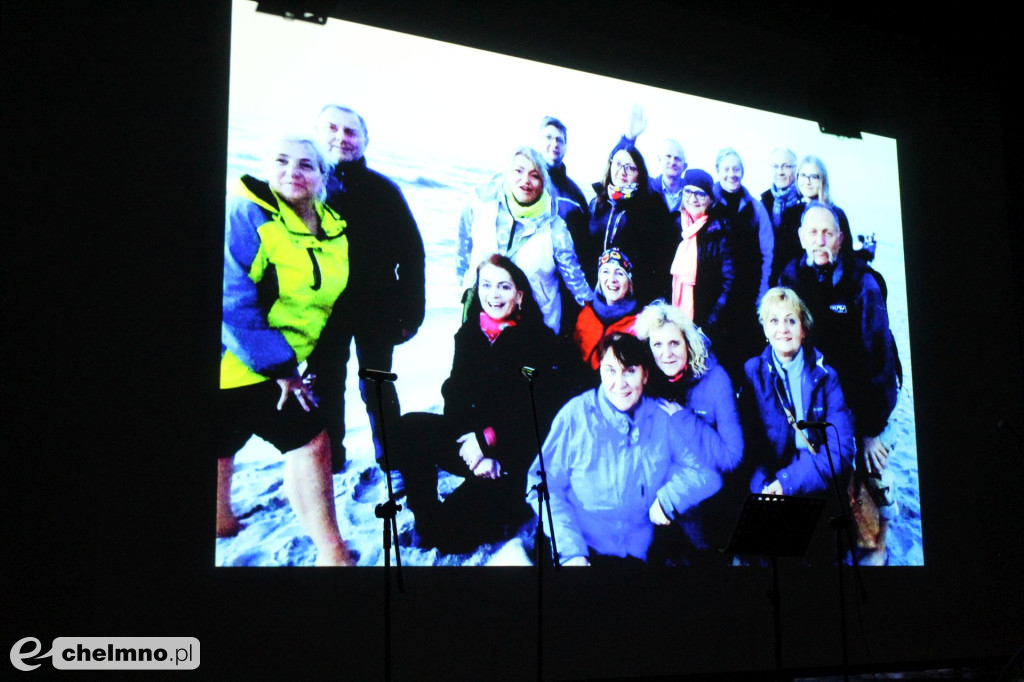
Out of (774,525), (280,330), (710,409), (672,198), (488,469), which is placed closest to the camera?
(774,525)

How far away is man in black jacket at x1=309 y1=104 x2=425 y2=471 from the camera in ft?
15.4

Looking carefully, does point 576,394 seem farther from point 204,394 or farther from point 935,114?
point 935,114

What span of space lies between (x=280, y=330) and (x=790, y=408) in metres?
2.98

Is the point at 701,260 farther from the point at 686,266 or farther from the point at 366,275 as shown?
the point at 366,275

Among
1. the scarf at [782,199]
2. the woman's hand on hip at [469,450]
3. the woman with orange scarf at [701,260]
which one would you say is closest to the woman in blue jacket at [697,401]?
the woman with orange scarf at [701,260]

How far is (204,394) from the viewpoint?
177 inches

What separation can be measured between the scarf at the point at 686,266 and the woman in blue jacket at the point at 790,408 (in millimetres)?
511

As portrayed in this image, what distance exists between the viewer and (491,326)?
16.6 feet

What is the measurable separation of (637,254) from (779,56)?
6.29 ft

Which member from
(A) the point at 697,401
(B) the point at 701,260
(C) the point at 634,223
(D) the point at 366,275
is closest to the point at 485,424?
(D) the point at 366,275

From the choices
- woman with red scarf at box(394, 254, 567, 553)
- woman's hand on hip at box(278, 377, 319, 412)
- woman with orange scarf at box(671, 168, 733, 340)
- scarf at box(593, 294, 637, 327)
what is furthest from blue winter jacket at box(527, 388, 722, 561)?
woman's hand on hip at box(278, 377, 319, 412)

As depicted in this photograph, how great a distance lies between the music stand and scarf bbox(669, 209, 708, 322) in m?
A: 1.61

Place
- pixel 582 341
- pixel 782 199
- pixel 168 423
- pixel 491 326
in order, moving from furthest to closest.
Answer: pixel 782 199, pixel 582 341, pixel 491 326, pixel 168 423

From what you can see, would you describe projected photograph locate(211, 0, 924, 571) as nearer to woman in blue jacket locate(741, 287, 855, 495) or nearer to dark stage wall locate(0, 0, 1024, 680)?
woman in blue jacket locate(741, 287, 855, 495)
